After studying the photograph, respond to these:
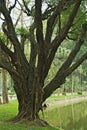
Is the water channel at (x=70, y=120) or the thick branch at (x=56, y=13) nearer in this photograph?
the thick branch at (x=56, y=13)

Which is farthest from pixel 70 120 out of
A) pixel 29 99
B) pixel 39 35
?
pixel 39 35

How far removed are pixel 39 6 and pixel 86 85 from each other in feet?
238

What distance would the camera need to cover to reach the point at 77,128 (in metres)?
20.4

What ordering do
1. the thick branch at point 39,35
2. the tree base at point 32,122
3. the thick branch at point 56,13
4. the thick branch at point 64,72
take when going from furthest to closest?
the thick branch at point 64,72, the tree base at point 32,122, the thick branch at point 56,13, the thick branch at point 39,35

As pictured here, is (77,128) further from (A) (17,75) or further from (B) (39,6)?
(B) (39,6)

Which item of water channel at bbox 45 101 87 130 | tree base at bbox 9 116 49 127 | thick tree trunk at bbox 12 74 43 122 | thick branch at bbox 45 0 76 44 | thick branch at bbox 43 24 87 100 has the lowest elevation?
water channel at bbox 45 101 87 130

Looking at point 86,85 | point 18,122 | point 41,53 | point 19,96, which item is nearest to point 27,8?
point 41,53

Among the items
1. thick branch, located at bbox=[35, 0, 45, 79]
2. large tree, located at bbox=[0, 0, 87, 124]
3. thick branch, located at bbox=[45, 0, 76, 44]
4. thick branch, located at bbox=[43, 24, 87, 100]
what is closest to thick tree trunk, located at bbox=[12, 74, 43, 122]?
large tree, located at bbox=[0, 0, 87, 124]

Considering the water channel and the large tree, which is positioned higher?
the large tree

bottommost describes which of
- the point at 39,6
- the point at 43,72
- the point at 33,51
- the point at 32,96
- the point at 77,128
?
the point at 77,128

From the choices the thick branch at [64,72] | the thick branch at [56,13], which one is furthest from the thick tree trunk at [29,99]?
the thick branch at [56,13]

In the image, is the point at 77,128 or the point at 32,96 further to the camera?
the point at 77,128

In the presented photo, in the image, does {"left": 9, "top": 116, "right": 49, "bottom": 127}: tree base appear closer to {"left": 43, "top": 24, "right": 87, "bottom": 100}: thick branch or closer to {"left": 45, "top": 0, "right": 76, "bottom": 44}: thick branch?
{"left": 43, "top": 24, "right": 87, "bottom": 100}: thick branch

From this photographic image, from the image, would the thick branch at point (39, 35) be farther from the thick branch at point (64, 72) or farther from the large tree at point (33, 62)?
the thick branch at point (64, 72)
